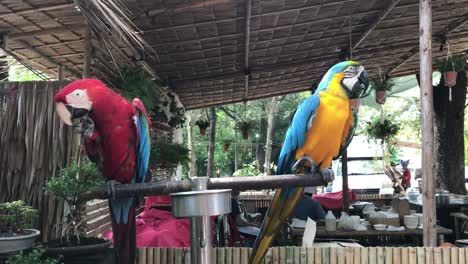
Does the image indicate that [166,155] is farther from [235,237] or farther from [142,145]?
[142,145]

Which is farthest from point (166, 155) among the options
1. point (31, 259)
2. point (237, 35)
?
point (31, 259)

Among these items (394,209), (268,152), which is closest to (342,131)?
(394,209)

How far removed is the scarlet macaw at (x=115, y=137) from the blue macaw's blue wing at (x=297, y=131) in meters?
0.85

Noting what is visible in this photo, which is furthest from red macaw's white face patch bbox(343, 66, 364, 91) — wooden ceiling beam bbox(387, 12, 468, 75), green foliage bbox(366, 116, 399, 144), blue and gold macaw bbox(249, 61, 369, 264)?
green foliage bbox(366, 116, 399, 144)

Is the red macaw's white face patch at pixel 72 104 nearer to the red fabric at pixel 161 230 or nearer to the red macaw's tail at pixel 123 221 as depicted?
the red macaw's tail at pixel 123 221

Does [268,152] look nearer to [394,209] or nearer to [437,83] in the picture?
[437,83]

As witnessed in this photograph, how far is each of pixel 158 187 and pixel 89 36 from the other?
7.78ft

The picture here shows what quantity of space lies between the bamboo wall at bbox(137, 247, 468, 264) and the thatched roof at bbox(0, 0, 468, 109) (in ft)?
5.86

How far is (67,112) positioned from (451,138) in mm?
8091

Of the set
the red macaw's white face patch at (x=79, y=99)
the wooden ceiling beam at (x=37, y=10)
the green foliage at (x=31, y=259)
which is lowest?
the green foliage at (x=31, y=259)

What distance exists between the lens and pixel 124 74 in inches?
179

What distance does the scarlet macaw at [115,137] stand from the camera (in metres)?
2.15

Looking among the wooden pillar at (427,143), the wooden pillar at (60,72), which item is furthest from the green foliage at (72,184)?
the wooden pillar at (60,72)

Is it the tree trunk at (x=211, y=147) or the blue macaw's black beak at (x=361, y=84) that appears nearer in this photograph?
the blue macaw's black beak at (x=361, y=84)
